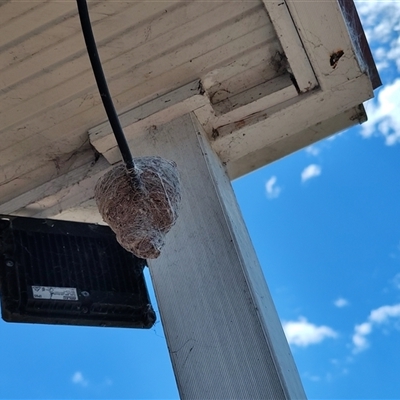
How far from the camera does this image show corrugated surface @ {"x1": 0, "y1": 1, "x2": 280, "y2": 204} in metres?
1.46

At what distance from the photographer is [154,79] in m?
1.58

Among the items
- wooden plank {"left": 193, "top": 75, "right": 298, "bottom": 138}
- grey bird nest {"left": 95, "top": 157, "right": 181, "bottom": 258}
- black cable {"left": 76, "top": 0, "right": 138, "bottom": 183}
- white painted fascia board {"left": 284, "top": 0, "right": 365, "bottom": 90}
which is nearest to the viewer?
black cable {"left": 76, "top": 0, "right": 138, "bottom": 183}

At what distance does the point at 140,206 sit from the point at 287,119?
0.58 m

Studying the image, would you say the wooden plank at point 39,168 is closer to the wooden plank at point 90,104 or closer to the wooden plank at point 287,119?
the wooden plank at point 90,104

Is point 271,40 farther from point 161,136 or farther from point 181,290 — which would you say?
point 181,290

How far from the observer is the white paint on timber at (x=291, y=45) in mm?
1510

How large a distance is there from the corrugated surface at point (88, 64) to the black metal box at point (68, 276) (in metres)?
0.16

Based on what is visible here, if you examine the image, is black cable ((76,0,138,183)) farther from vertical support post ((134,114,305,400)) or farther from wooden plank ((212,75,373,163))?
wooden plank ((212,75,373,163))

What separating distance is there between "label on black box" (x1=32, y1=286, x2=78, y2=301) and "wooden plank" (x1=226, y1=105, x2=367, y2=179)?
503 millimetres

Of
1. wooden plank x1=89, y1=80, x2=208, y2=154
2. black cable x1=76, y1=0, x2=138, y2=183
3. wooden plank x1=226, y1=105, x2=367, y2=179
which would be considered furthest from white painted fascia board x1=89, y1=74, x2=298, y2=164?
black cable x1=76, y1=0, x2=138, y2=183

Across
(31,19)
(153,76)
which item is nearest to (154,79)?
(153,76)

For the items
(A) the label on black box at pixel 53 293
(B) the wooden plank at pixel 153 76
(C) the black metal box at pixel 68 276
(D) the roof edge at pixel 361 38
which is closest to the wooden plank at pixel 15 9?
(B) the wooden plank at pixel 153 76

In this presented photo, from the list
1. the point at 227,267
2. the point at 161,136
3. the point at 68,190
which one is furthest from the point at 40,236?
the point at 227,267

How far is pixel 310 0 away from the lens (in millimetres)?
1499
